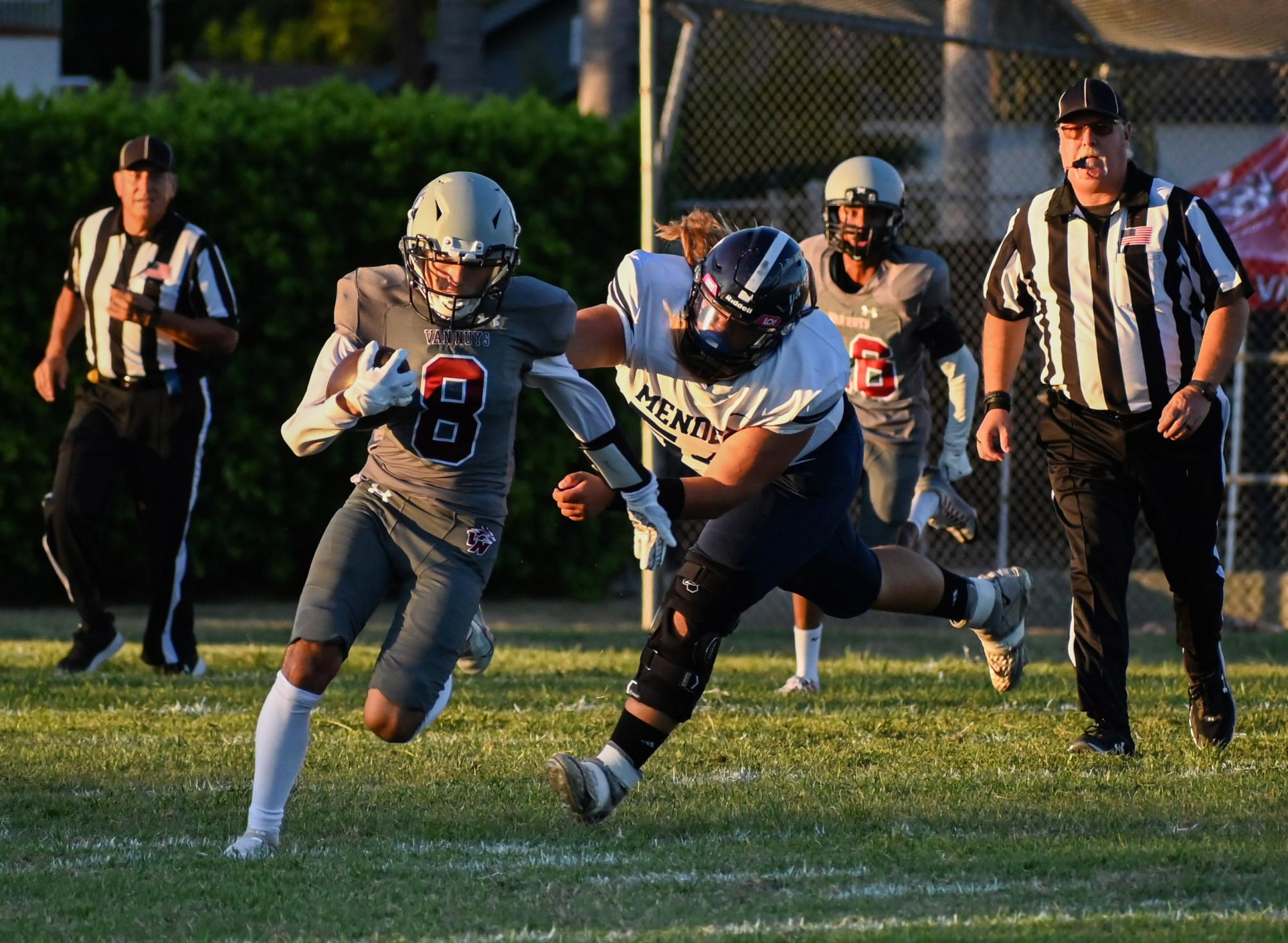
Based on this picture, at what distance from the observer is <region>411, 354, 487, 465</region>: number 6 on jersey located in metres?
4.64

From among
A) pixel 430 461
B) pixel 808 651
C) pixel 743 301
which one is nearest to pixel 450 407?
pixel 430 461

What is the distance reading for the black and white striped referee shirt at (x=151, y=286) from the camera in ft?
25.5

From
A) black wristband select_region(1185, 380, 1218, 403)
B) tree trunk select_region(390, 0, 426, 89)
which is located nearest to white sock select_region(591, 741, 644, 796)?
black wristband select_region(1185, 380, 1218, 403)

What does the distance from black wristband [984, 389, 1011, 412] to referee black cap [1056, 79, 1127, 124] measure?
922 mm

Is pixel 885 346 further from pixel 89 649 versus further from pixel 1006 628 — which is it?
pixel 89 649

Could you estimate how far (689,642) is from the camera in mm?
4871

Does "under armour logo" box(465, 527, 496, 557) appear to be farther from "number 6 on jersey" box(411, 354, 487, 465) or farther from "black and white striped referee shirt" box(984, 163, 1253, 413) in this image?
"black and white striped referee shirt" box(984, 163, 1253, 413)

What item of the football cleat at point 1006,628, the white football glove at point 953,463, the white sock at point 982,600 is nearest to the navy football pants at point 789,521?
the white sock at point 982,600

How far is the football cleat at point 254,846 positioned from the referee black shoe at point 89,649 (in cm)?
347

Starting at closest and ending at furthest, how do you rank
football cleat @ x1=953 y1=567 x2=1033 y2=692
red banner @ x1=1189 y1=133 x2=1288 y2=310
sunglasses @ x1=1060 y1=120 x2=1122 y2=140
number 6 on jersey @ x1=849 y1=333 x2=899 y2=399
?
sunglasses @ x1=1060 y1=120 x2=1122 y2=140
football cleat @ x1=953 y1=567 x2=1033 y2=692
number 6 on jersey @ x1=849 y1=333 x2=899 y2=399
red banner @ x1=1189 y1=133 x2=1288 y2=310

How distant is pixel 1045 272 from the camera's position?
594 centimetres

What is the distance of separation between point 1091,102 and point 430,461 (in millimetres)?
2443

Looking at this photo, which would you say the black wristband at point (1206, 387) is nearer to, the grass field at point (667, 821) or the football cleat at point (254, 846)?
the grass field at point (667, 821)

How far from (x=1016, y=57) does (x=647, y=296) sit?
7986 mm
